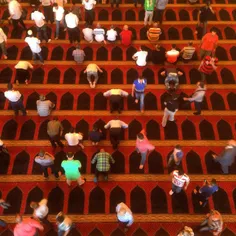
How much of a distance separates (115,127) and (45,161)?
5.58 feet

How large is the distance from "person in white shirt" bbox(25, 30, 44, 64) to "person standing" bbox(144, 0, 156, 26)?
10.3 feet

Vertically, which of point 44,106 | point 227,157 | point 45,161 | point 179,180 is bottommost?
point 179,180

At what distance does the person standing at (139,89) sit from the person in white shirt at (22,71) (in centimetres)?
279

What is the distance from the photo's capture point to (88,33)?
9.61m

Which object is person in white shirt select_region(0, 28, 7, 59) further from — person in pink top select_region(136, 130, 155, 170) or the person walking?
the person walking

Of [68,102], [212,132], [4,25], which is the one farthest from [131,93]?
[4,25]

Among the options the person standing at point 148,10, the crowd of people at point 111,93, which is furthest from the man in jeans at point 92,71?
the person standing at point 148,10

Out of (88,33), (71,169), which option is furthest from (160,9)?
(71,169)

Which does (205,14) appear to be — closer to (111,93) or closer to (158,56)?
(158,56)

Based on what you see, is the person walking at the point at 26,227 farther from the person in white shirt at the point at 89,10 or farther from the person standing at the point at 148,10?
the person standing at the point at 148,10

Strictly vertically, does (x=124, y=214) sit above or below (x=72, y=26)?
below

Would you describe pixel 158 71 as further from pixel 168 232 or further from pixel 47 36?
pixel 168 232

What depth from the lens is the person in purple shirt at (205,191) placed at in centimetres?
679

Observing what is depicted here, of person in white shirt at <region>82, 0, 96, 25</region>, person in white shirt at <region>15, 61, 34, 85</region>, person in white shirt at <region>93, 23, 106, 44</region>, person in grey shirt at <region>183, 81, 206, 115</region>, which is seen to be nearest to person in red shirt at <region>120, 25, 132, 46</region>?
person in white shirt at <region>93, 23, 106, 44</region>
